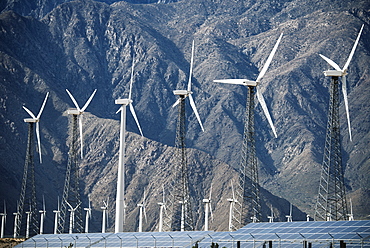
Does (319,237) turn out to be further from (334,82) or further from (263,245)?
(334,82)

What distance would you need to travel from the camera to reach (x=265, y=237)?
79875 millimetres

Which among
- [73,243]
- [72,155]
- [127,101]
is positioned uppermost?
[127,101]

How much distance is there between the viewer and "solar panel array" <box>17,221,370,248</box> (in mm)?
73938

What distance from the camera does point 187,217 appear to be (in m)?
127

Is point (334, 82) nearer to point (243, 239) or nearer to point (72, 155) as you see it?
point (243, 239)

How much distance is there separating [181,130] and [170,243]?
38072 millimetres

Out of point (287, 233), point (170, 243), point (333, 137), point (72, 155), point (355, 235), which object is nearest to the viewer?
point (355, 235)

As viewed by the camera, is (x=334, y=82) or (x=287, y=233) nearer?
(x=287, y=233)

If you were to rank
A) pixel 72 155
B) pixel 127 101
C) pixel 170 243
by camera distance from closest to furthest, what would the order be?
pixel 170 243, pixel 127 101, pixel 72 155

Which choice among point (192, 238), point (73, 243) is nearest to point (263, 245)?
point (192, 238)

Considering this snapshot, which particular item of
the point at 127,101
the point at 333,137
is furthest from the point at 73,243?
the point at 333,137

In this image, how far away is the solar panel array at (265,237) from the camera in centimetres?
7394

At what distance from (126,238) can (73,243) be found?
352 inches

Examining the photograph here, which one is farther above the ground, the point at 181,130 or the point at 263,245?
the point at 181,130
